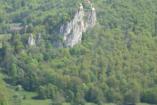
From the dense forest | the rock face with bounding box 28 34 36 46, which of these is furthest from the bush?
the rock face with bounding box 28 34 36 46

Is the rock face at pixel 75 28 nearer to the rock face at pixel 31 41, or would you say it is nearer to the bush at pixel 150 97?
the rock face at pixel 31 41

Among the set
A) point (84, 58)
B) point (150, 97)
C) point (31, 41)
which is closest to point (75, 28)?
point (84, 58)

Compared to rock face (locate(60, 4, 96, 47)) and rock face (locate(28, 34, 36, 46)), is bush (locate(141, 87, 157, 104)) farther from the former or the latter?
rock face (locate(28, 34, 36, 46))

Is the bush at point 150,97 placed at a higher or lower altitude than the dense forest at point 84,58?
lower

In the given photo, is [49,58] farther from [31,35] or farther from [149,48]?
[149,48]

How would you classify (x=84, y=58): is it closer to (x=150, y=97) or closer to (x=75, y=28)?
(x=75, y=28)

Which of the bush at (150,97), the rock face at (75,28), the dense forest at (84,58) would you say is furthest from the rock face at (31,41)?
the bush at (150,97)
